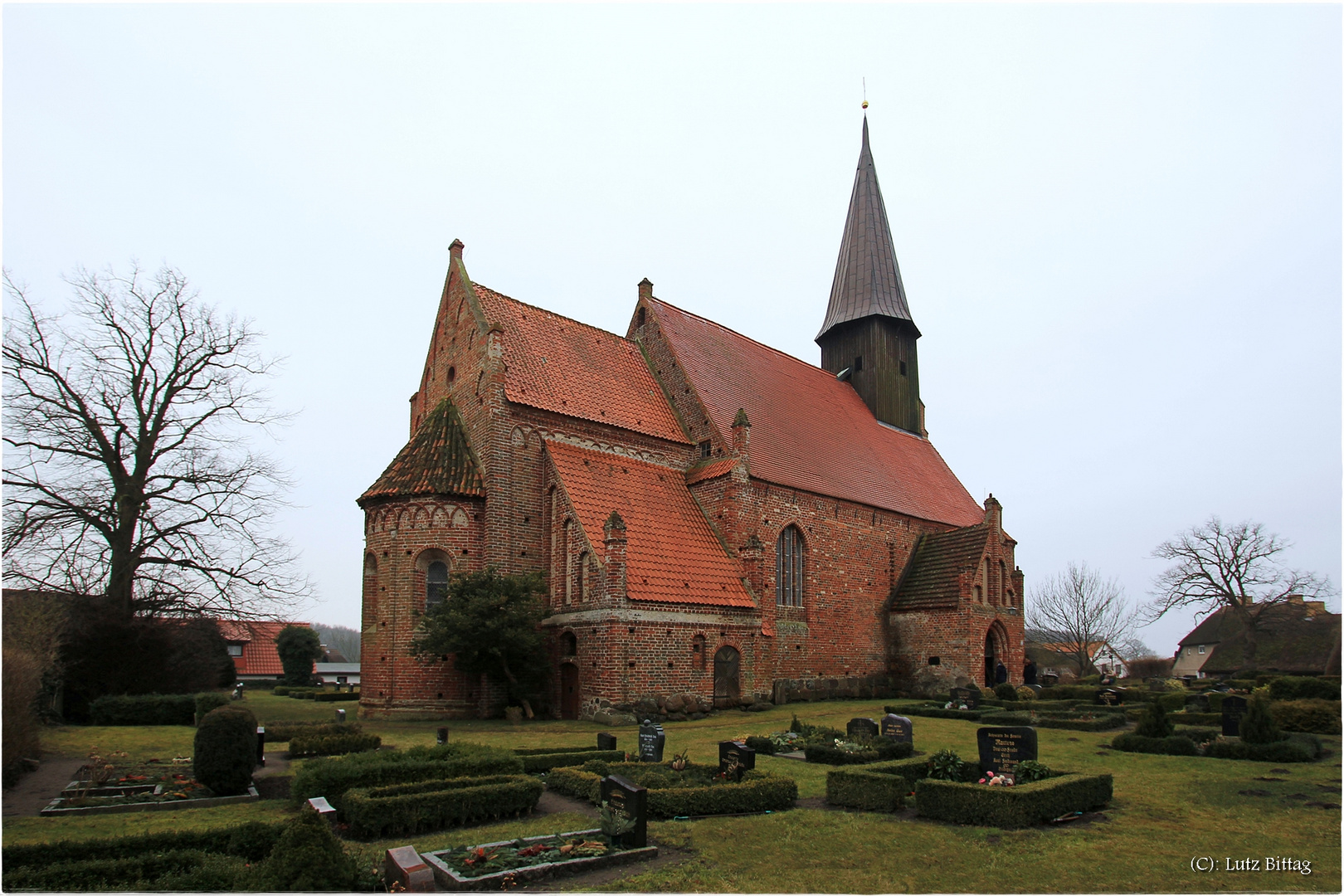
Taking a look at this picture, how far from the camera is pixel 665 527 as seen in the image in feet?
82.3

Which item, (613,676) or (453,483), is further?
(453,483)

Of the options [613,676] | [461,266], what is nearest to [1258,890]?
[613,676]

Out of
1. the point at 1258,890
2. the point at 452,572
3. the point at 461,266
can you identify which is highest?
the point at 461,266

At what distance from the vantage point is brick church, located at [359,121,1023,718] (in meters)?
22.9

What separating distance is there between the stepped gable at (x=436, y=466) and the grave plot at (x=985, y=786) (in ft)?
48.2

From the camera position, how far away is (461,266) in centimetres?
2705

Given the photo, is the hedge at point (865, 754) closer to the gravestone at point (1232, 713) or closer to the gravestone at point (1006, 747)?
the gravestone at point (1006, 747)

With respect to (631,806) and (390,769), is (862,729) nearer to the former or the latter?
(631,806)

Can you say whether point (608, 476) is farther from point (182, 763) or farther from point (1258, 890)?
point (1258, 890)

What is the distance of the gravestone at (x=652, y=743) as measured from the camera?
45.7ft

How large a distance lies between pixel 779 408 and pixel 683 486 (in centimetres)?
683

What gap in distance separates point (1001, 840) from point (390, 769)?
7804 mm

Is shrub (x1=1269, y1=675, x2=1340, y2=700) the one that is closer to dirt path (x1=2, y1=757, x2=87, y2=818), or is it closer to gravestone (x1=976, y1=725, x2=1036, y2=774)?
gravestone (x1=976, y1=725, x2=1036, y2=774)

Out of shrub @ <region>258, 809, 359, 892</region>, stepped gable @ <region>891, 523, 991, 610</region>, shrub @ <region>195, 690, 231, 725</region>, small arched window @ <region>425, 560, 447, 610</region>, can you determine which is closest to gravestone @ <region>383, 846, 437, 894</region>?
shrub @ <region>258, 809, 359, 892</region>
